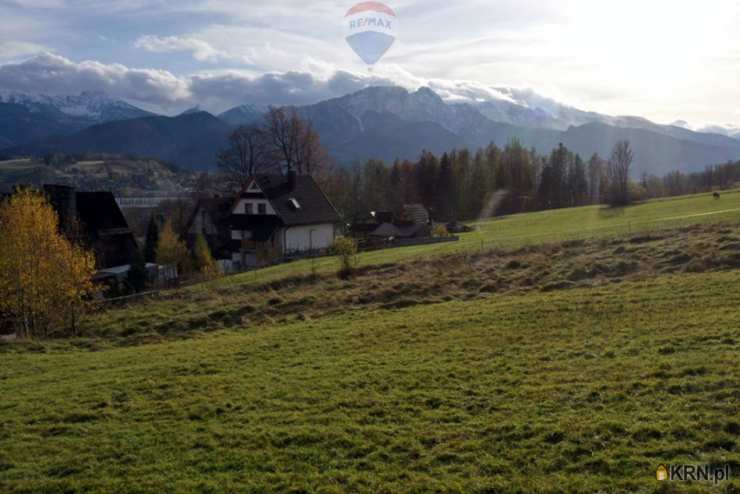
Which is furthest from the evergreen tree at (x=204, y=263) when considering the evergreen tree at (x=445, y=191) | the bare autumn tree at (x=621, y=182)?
the evergreen tree at (x=445, y=191)

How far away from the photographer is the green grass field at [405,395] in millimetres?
7840

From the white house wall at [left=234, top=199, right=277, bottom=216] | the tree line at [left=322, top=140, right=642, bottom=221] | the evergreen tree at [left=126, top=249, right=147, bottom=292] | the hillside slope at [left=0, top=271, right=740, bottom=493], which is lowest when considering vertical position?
the hillside slope at [left=0, top=271, right=740, bottom=493]

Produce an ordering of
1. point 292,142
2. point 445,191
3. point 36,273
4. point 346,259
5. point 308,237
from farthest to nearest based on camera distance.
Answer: point 445,191 → point 292,142 → point 308,237 → point 346,259 → point 36,273

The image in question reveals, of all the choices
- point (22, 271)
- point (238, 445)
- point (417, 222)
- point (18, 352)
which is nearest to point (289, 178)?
point (417, 222)

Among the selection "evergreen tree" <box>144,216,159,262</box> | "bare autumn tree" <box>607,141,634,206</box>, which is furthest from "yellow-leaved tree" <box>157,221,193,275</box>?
"bare autumn tree" <box>607,141,634,206</box>

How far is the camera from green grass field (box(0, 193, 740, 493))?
7.84 meters

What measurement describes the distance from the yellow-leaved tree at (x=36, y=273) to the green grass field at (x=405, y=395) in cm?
187

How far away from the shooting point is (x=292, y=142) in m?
64.4

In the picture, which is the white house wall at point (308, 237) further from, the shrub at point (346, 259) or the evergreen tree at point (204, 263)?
the shrub at point (346, 259)

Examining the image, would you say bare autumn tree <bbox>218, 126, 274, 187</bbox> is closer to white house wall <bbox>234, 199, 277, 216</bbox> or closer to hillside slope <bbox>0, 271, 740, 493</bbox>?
white house wall <bbox>234, 199, 277, 216</bbox>

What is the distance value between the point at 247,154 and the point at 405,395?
58.1m

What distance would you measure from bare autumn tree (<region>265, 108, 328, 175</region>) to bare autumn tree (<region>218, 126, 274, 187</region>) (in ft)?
2.68

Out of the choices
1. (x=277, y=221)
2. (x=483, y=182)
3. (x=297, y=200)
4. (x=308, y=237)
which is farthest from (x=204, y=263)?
(x=483, y=182)

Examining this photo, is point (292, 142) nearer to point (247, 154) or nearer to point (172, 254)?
point (247, 154)
